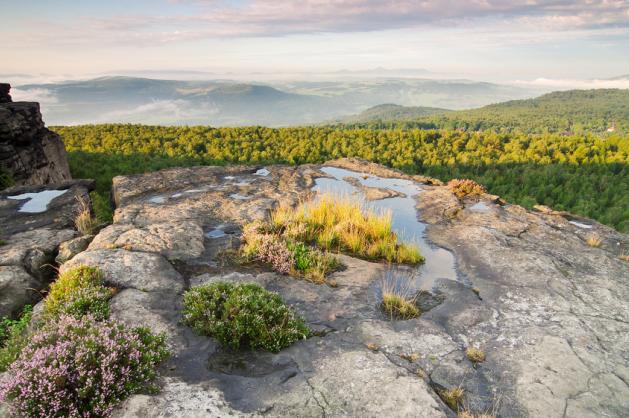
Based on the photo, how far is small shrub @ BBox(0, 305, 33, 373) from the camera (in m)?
5.14

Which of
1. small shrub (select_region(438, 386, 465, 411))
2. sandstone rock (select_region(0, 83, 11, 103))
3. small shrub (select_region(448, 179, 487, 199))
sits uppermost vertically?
sandstone rock (select_region(0, 83, 11, 103))

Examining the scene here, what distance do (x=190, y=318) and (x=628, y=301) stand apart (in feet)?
29.9

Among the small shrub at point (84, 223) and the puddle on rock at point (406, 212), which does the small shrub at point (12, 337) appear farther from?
the puddle on rock at point (406, 212)

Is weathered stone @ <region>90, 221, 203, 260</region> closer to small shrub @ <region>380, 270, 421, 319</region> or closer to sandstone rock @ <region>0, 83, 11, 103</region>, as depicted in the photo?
small shrub @ <region>380, 270, 421, 319</region>

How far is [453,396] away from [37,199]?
1428 centimetres

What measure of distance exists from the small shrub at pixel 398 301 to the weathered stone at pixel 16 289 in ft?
23.6

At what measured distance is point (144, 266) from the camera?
791 cm

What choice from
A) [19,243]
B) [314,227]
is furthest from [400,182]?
[19,243]

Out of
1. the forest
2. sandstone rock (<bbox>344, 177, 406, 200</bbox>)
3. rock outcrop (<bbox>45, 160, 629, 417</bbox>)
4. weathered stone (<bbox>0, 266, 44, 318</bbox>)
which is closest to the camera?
rock outcrop (<bbox>45, 160, 629, 417</bbox>)

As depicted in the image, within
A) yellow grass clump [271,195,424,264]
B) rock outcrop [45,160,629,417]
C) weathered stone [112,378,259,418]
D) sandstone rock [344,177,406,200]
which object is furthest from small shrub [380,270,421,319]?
sandstone rock [344,177,406,200]

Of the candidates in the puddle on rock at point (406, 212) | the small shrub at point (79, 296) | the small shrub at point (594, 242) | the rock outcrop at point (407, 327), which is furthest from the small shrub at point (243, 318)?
the small shrub at point (594, 242)

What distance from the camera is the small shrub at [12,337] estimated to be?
5.14m

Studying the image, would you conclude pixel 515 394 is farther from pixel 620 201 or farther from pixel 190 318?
pixel 620 201

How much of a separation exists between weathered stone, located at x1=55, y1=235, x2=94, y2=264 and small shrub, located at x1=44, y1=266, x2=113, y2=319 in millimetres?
1851
